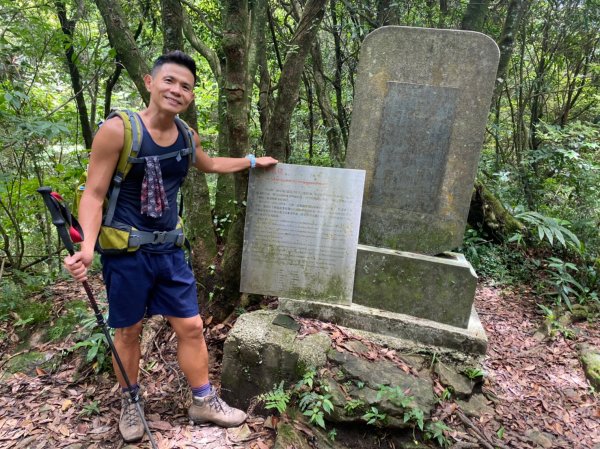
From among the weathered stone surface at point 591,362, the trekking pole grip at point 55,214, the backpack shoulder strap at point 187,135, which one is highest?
the backpack shoulder strap at point 187,135

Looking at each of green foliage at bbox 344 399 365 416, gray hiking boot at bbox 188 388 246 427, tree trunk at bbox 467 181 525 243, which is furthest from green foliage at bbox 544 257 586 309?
gray hiking boot at bbox 188 388 246 427

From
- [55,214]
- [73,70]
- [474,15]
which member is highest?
[474,15]

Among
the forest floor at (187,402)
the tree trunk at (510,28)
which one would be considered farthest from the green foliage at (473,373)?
the tree trunk at (510,28)

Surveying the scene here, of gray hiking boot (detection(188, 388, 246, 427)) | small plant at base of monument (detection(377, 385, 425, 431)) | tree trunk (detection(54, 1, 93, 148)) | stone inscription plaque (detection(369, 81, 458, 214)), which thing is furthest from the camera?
tree trunk (detection(54, 1, 93, 148))

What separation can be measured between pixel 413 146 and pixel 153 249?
7.35 feet

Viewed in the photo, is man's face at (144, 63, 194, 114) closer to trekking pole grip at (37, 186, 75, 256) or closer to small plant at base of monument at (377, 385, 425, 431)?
trekking pole grip at (37, 186, 75, 256)

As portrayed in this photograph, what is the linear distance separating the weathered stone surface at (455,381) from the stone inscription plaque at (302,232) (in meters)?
0.89

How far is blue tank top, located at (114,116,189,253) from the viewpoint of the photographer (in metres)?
2.22

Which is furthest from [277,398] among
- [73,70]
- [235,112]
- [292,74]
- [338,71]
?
[338,71]

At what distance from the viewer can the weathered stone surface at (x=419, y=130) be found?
3.13 m

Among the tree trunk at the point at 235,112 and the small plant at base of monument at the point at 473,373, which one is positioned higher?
the tree trunk at the point at 235,112

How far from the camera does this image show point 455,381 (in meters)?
3.04

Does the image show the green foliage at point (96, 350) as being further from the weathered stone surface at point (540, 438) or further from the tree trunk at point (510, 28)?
the tree trunk at point (510, 28)

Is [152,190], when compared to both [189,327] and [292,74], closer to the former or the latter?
[189,327]
